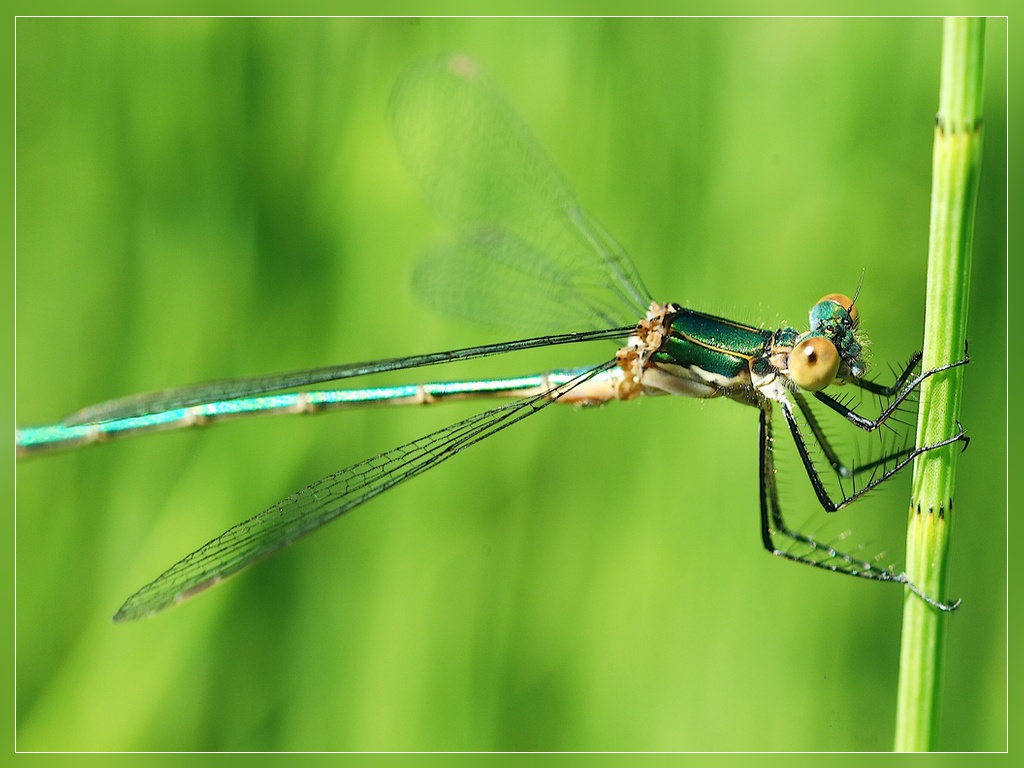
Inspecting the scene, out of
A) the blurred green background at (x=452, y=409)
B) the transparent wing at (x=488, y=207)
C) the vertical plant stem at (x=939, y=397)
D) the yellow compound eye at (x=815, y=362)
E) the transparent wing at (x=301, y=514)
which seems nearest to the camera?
the vertical plant stem at (x=939, y=397)

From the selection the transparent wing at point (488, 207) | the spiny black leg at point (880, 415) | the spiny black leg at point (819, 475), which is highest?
the transparent wing at point (488, 207)

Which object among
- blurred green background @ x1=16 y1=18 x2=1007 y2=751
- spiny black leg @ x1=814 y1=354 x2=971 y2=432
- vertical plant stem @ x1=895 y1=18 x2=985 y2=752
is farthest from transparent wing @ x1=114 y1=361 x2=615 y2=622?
vertical plant stem @ x1=895 y1=18 x2=985 y2=752

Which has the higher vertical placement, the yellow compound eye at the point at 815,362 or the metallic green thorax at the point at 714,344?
the metallic green thorax at the point at 714,344

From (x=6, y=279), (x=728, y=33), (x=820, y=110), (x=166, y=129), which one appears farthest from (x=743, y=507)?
(x=6, y=279)

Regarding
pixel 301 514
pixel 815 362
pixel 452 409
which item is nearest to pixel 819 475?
pixel 815 362

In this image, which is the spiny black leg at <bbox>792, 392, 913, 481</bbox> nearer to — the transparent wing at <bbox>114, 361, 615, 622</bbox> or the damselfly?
the damselfly

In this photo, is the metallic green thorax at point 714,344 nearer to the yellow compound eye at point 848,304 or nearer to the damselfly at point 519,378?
the damselfly at point 519,378

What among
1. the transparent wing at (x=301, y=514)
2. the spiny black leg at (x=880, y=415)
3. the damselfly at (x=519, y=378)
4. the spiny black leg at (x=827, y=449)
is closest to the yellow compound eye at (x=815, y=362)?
the damselfly at (x=519, y=378)
